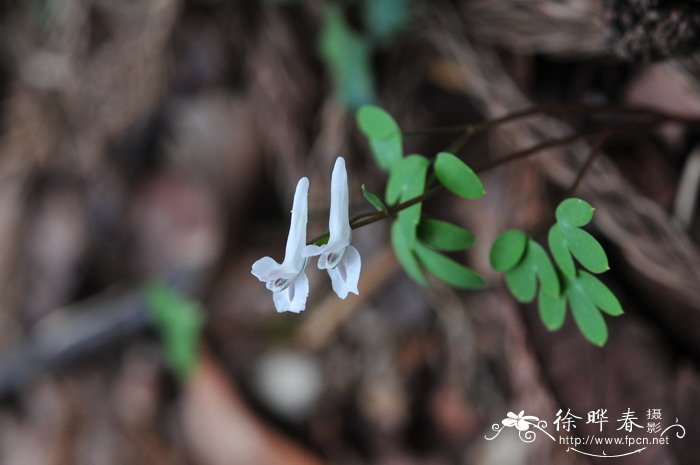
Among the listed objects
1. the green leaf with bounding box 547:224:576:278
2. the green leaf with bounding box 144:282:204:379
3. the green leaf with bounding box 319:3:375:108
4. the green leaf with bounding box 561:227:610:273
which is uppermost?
the green leaf with bounding box 561:227:610:273

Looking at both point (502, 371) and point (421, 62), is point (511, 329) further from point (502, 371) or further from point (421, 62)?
point (421, 62)

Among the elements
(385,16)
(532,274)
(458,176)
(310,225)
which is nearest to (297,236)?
(458,176)

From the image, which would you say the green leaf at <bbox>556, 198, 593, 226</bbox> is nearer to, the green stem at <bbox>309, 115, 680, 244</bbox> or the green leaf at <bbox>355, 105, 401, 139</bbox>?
the green stem at <bbox>309, 115, 680, 244</bbox>

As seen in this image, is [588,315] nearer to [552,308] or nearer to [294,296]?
[552,308]

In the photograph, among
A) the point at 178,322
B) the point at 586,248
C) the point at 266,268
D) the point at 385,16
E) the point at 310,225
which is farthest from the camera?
the point at 178,322

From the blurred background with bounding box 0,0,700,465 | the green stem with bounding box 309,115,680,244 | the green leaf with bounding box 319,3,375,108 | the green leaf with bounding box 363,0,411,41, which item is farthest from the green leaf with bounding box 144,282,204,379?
the green stem with bounding box 309,115,680,244

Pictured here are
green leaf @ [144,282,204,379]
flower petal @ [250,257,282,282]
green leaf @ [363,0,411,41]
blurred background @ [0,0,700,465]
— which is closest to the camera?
flower petal @ [250,257,282,282]

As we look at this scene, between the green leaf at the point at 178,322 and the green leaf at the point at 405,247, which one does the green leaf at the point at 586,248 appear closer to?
the green leaf at the point at 405,247

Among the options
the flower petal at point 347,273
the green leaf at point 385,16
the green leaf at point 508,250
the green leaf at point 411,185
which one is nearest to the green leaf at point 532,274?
the green leaf at point 508,250

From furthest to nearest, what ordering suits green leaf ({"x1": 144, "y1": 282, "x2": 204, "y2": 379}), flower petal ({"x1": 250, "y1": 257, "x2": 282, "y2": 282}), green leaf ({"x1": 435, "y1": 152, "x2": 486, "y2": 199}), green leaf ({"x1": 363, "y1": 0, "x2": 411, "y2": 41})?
1. green leaf ({"x1": 144, "y1": 282, "x2": 204, "y2": 379})
2. green leaf ({"x1": 363, "y1": 0, "x2": 411, "y2": 41})
3. green leaf ({"x1": 435, "y1": 152, "x2": 486, "y2": 199})
4. flower petal ({"x1": 250, "y1": 257, "x2": 282, "y2": 282})
